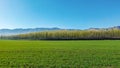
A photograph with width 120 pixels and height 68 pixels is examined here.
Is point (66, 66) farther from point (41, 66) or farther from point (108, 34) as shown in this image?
point (108, 34)

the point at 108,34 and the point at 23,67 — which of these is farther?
the point at 108,34

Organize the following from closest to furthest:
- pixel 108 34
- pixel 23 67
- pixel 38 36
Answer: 1. pixel 23 67
2. pixel 108 34
3. pixel 38 36

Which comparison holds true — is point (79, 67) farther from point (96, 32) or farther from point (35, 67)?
point (96, 32)

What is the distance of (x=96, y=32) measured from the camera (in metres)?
174

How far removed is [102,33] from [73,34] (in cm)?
2017

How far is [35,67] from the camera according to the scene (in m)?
18.4

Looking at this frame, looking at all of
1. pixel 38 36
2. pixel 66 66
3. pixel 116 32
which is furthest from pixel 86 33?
pixel 66 66

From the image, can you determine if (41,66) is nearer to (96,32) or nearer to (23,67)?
(23,67)

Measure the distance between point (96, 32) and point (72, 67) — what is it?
157445mm

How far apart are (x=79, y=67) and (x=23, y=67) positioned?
13.6 ft

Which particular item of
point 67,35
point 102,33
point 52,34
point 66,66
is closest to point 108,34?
point 102,33

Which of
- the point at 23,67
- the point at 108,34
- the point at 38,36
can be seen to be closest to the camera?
the point at 23,67

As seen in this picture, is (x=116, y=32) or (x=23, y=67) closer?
Answer: (x=23, y=67)

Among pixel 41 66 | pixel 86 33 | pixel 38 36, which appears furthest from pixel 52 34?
pixel 41 66
